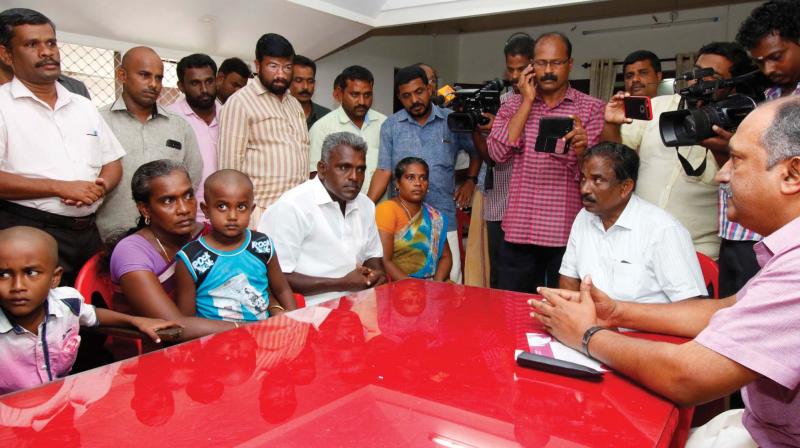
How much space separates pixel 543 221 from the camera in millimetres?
2662

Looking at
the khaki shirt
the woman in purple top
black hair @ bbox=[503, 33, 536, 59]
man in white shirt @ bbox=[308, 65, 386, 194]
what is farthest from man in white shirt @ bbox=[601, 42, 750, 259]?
the khaki shirt

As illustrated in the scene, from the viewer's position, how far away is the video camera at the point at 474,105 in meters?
3.12

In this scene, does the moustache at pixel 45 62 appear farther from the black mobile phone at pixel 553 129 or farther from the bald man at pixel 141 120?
the black mobile phone at pixel 553 129

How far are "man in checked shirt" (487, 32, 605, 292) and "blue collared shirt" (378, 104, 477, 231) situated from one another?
0.67 meters

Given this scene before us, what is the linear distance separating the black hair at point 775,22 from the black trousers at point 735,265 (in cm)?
76

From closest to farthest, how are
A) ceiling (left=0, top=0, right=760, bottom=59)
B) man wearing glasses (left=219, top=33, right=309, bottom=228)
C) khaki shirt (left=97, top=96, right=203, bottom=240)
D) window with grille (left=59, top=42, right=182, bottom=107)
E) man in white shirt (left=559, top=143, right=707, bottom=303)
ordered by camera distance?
man in white shirt (left=559, top=143, right=707, bottom=303) < khaki shirt (left=97, top=96, right=203, bottom=240) < man wearing glasses (left=219, top=33, right=309, bottom=228) < ceiling (left=0, top=0, right=760, bottom=59) < window with grille (left=59, top=42, right=182, bottom=107)

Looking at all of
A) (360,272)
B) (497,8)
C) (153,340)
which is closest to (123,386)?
(153,340)

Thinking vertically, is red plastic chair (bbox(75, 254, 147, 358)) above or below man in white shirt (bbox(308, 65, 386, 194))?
below

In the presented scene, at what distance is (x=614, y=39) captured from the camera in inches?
319

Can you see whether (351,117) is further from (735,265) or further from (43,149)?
(735,265)

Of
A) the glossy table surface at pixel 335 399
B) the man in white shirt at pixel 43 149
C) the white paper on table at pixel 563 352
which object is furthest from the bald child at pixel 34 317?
the white paper on table at pixel 563 352

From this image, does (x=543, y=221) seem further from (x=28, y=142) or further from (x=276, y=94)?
(x=28, y=142)

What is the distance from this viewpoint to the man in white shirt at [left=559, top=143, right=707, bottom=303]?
2.00 meters

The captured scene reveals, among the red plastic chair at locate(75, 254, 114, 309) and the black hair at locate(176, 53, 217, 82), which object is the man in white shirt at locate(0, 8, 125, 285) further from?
the black hair at locate(176, 53, 217, 82)
